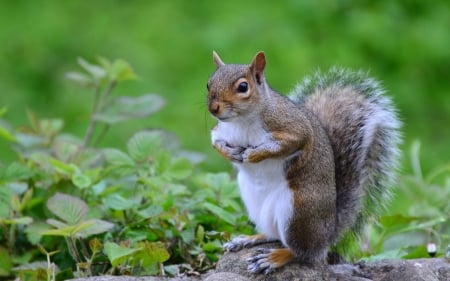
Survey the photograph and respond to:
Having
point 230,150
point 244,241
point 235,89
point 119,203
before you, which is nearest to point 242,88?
point 235,89

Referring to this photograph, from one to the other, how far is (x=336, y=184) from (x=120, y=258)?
643 mm

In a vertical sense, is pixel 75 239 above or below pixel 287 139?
below

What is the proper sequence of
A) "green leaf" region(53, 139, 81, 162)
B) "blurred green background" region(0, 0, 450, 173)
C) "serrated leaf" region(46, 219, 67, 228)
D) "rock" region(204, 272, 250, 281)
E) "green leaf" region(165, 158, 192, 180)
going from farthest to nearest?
"blurred green background" region(0, 0, 450, 173) → "green leaf" region(53, 139, 81, 162) → "green leaf" region(165, 158, 192, 180) → "serrated leaf" region(46, 219, 67, 228) → "rock" region(204, 272, 250, 281)

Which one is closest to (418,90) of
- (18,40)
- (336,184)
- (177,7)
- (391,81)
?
(391,81)

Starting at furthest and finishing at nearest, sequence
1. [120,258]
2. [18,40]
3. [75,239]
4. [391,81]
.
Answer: [18,40]
[391,81]
[75,239]
[120,258]

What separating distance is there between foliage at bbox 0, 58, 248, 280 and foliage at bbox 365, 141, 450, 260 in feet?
1.39

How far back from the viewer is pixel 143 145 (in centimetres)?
315

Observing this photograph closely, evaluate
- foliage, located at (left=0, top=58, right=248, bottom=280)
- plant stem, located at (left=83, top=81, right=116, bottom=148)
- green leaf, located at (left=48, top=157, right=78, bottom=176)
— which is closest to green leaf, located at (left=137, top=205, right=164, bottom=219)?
foliage, located at (left=0, top=58, right=248, bottom=280)

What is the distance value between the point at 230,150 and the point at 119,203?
1.34 ft

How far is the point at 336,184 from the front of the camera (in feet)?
9.53

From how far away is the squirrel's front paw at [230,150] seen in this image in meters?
2.67

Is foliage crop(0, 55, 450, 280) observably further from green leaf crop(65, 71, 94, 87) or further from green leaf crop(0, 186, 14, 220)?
green leaf crop(65, 71, 94, 87)

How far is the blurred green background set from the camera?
6.07 m

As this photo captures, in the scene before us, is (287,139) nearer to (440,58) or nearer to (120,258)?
(120,258)
